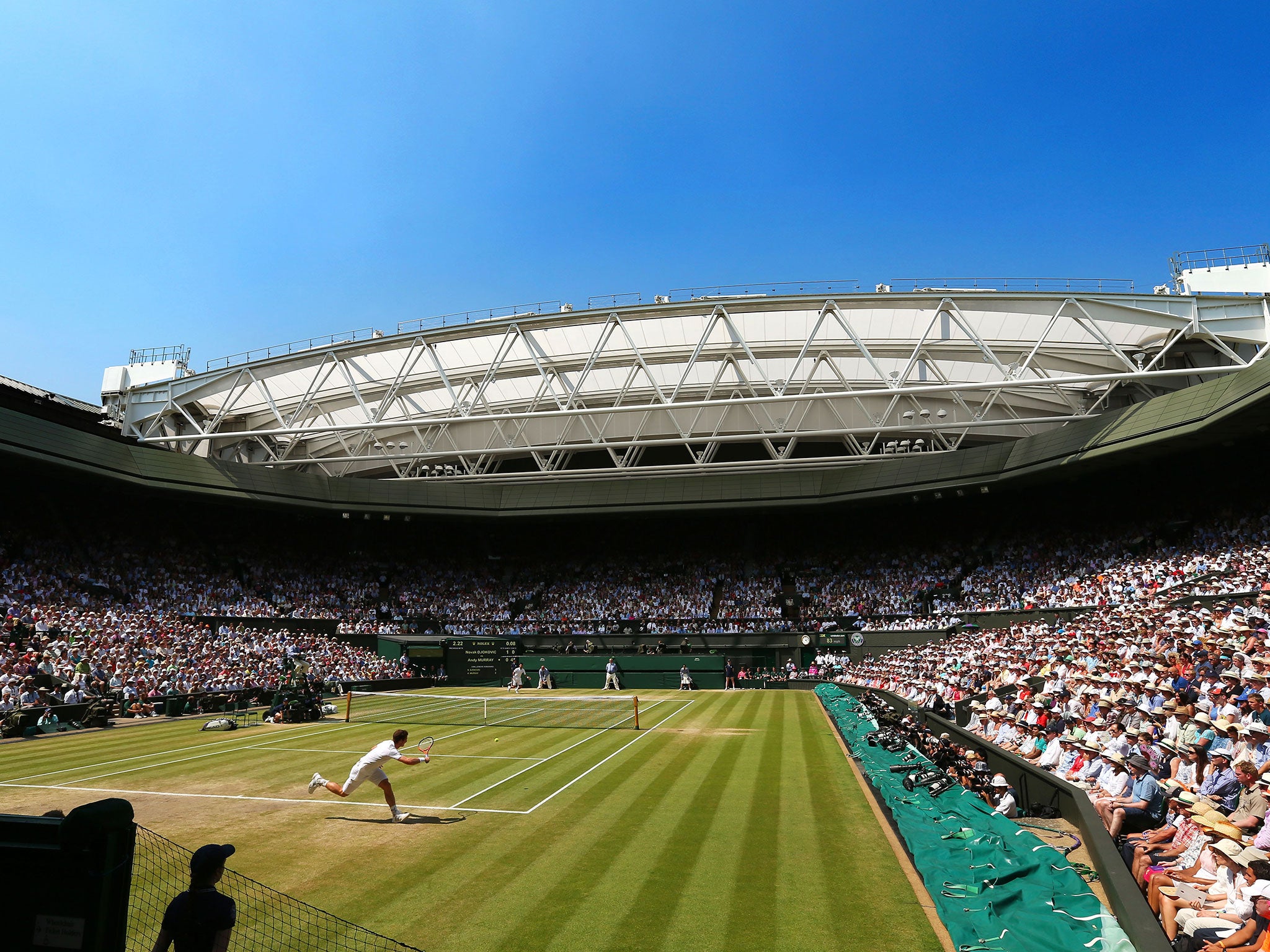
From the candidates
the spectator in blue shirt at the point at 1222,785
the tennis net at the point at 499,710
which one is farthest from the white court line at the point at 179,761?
the spectator in blue shirt at the point at 1222,785

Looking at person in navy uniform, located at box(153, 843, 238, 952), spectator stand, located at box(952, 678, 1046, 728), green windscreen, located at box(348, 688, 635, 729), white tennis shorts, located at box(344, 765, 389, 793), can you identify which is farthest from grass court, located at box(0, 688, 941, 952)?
spectator stand, located at box(952, 678, 1046, 728)

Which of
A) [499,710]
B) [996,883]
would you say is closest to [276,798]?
[996,883]

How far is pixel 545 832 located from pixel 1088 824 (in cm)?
725

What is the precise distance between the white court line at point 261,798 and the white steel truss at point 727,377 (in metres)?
18.3

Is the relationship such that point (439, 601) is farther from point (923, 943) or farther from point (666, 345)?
point (923, 943)

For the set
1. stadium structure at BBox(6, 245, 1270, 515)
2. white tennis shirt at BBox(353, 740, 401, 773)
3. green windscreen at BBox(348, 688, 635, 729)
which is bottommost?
green windscreen at BBox(348, 688, 635, 729)

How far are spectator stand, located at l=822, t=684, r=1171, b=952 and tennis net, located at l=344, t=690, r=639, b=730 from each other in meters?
11.4

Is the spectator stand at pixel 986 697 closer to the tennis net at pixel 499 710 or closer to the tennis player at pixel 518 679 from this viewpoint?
the tennis net at pixel 499 710

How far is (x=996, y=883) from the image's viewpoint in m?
Result: 8.12

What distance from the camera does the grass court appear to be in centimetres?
833

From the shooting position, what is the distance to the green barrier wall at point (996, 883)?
675 centimetres

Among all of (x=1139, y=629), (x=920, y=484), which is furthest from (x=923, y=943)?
(x=920, y=484)

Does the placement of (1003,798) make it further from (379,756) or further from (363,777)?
(363,777)

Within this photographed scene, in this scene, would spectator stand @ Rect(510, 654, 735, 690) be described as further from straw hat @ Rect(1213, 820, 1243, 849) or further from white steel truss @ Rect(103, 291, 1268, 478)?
straw hat @ Rect(1213, 820, 1243, 849)
